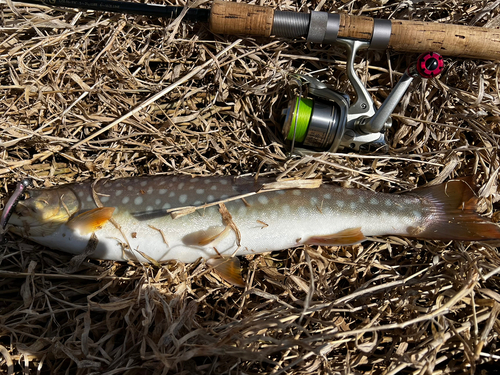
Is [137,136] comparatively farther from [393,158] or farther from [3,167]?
[393,158]

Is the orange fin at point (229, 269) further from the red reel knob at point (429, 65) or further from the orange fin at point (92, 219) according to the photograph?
the red reel knob at point (429, 65)

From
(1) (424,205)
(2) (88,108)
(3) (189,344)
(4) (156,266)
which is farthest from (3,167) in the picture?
(1) (424,205)

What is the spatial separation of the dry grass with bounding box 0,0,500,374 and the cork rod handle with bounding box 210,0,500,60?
6.9 inches

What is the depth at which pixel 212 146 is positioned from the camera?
95.3 inches

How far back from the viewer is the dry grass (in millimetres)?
2029

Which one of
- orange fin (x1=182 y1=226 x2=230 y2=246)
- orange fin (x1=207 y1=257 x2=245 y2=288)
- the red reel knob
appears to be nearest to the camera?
the red reel knob

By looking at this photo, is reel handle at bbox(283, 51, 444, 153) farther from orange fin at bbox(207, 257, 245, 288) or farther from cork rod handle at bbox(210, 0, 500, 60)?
orange fin at bbox(207, 257, 245, 288)

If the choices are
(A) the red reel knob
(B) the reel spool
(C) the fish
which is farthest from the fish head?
(A) the red reel knob

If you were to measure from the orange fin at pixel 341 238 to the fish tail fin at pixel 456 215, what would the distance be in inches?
16.6

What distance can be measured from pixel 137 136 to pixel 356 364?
2.11 meters

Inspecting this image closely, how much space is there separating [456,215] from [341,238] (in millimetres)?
781

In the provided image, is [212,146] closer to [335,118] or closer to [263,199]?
[263,199]

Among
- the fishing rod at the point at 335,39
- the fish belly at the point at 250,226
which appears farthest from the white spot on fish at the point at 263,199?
the fishing rod at the point at 335,39

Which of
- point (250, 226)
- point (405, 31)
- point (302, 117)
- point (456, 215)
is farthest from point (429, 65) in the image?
point (250, 226)
